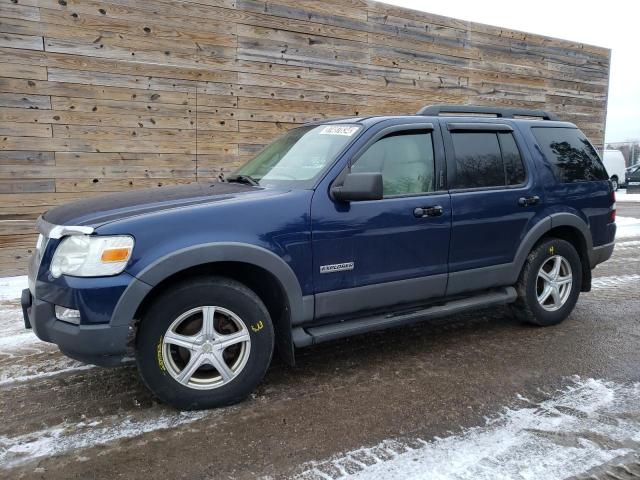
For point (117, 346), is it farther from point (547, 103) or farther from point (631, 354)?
point (547, 103)

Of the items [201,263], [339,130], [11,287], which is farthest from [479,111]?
[11,287]

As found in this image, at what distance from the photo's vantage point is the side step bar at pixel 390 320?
11.5ft

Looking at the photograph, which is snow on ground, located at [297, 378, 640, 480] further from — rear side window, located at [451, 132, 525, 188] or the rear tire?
rear side window, located at [451, 132, 525, 188]

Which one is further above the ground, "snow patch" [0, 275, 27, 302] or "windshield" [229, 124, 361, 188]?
"windshield" [229, 124, 361, 188]

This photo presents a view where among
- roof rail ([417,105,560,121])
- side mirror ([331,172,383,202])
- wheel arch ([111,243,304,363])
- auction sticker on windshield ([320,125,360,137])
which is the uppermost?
roof rail ([417,105,560,121])

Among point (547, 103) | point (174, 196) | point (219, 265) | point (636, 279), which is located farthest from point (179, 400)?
point (547, 103)

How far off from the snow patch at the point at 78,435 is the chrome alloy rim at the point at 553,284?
3290 mm

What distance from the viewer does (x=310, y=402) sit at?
133 inches

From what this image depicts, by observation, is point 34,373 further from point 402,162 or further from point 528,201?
point 528,201

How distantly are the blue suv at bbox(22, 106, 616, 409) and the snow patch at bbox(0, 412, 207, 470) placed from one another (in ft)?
0.55

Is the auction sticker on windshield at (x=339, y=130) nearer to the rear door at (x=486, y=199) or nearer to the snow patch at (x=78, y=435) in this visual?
the rear door at (x=486, y=199)

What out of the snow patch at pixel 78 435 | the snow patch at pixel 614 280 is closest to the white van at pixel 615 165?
the snow patch at pixel 614 280

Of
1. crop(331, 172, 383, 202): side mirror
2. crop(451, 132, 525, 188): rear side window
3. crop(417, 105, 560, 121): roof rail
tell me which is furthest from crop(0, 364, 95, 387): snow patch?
crop(417, 105, 560, 121): roof rail

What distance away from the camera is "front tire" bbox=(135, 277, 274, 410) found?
10.1 feet
